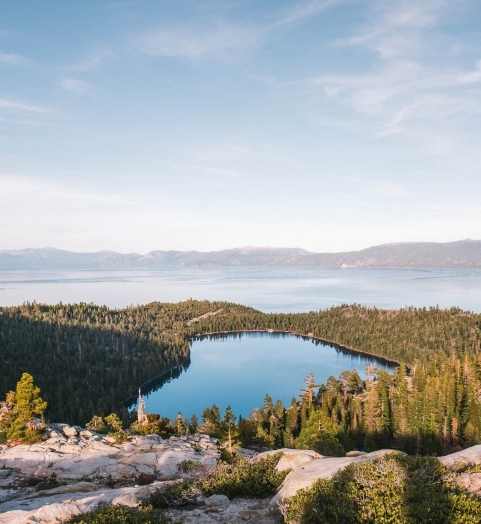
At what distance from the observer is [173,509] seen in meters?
26.7

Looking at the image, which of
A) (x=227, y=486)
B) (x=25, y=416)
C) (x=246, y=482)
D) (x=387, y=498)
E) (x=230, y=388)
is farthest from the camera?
(x=230, y=388)

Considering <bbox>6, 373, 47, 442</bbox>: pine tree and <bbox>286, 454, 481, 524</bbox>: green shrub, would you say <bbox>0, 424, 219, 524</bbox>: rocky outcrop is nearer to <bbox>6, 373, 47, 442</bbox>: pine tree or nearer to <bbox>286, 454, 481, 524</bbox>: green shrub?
<bbox>6, 373, 47, 442</bbox>: pine tree

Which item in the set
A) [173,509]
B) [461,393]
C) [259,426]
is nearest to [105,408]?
[259,426]

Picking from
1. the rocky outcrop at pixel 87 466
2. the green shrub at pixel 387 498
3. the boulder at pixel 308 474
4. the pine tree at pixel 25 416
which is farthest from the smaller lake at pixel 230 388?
the green shrub at pixel 387 498

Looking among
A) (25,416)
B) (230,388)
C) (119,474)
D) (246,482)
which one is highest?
(246,482)

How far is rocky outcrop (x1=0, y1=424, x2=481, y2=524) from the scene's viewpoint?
2480cm

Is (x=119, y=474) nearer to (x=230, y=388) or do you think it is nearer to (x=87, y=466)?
(x=87, y=466)

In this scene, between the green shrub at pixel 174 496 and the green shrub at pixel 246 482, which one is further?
the green shrub at pixel 246 482

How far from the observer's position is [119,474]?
1734 inches

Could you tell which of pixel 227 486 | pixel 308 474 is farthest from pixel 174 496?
pixel 308 474

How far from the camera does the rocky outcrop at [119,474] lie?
24.8 meters

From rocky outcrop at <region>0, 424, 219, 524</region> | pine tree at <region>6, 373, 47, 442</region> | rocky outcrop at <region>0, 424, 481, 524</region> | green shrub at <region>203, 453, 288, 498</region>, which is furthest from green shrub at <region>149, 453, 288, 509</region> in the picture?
pine tree at <region>6, 373, 47, 442</region>

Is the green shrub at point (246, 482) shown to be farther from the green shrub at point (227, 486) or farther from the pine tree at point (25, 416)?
the pine tree at point (25, 416)

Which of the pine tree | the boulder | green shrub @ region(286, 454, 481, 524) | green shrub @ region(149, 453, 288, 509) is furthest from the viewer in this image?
the pine tree
